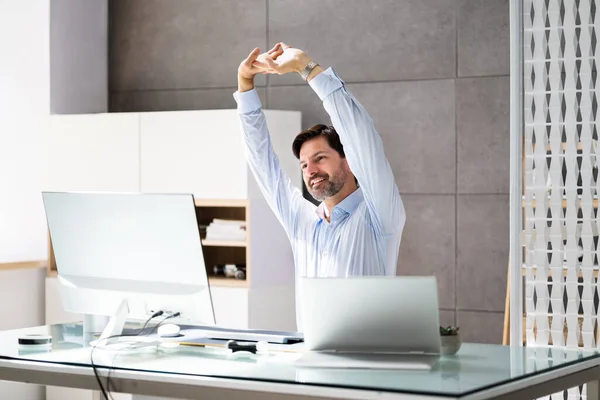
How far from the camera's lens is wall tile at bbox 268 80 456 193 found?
19.4 ft

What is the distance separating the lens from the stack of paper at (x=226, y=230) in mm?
5969

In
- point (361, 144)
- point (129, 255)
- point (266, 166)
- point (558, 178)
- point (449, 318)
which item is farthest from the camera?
point (449, 318)

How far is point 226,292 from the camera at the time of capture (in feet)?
19.4

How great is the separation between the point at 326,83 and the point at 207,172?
8.35ft

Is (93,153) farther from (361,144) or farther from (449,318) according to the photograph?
(361,144)

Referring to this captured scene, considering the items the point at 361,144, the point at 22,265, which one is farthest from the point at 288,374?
the point at 22,265

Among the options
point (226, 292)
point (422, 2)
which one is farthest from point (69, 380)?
point (422, 2)

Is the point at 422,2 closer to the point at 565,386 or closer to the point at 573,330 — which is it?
the point at 573,330

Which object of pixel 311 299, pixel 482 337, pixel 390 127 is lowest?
pixel 482 337

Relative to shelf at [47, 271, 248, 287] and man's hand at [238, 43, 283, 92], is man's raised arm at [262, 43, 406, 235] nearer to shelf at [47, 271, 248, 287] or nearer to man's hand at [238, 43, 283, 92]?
man's hand at [238, 43, 283, 92]

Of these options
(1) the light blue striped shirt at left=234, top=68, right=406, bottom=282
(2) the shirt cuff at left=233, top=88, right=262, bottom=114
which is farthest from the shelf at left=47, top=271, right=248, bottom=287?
(2) the shirt cuff at left=233, top=88, right=262, bottom=114

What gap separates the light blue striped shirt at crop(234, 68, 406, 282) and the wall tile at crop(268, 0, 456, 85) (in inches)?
81.9

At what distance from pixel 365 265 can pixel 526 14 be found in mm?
1452

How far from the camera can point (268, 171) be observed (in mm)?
4199
